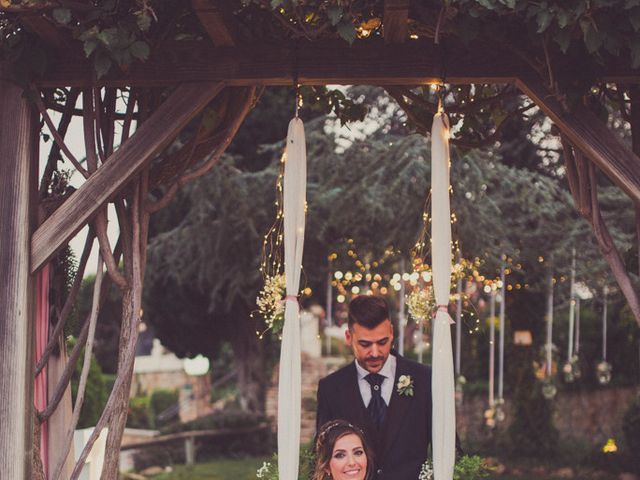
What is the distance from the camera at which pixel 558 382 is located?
14.5 metres

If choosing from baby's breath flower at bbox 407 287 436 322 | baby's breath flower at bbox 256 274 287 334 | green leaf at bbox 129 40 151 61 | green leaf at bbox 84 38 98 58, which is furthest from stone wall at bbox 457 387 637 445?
green leaf at bbox 84 38 98 58

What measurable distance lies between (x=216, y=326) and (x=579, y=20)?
44.2 feet

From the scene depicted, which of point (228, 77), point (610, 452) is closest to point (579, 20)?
point (228, 77)

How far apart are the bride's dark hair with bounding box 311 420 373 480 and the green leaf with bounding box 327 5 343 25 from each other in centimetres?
162

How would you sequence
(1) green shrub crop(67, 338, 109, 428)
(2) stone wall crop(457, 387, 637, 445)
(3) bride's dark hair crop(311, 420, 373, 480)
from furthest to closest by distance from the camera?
(2) stone wall crop(457, 387, 637, 445)
(1) green shrub crop(67, 338, 109, 428)
(3) bride's dark hair crop(311, 420, 373, 480)

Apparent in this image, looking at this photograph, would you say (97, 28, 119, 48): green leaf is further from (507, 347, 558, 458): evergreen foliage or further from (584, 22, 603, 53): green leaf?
(507, 347, 558, 458): evergreen foliage

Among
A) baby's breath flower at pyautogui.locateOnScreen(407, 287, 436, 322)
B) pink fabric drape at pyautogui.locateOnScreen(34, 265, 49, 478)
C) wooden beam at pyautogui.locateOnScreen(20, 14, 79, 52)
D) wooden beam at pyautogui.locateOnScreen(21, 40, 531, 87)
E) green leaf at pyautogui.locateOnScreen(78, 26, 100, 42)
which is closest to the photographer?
green leaf at pyautogui.locateOnScreen(78, 26, 100, 42)

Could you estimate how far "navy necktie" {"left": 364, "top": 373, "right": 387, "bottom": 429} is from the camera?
13.8 feet

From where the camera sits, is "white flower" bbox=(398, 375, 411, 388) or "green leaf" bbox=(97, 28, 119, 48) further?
"white flower" bbox=(398, 375, 411, 388)

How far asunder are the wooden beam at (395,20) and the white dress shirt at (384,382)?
1464mm

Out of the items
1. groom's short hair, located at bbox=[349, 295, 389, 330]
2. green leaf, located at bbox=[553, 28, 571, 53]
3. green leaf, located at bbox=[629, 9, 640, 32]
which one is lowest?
groom's short hair, located at bbox=[349, 295, 389, 330]

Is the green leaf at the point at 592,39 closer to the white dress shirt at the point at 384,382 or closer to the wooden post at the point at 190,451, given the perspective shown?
the white dress shirt at the point at 384,382

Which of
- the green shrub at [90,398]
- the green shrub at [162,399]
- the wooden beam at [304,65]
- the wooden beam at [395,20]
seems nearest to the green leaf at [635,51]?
the wooden beam at [304,65]

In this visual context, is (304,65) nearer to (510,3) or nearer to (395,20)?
(395,20)
